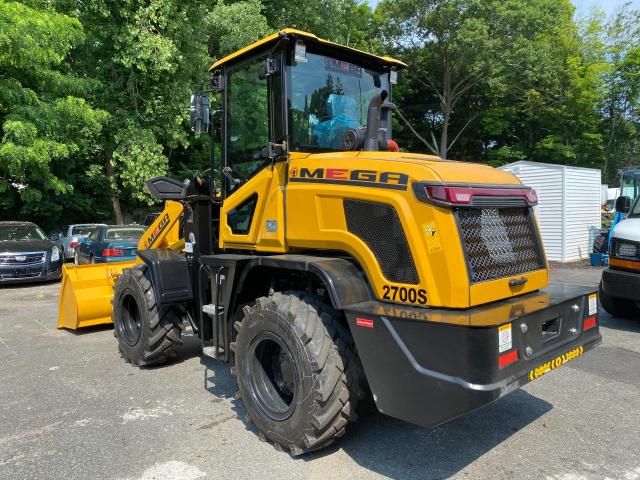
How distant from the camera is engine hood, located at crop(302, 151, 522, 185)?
3.24 m

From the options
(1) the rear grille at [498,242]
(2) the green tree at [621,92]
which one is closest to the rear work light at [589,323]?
(1) the rear grille at [498,242]

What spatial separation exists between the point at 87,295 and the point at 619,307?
24.8 ft

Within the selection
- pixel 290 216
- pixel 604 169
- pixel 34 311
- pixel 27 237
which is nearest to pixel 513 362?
pixel 290 216

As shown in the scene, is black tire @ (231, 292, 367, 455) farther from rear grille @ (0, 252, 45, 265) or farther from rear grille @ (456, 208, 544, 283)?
rear grille @ (0, 252, 45, 265)

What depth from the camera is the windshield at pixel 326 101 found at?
4.13m

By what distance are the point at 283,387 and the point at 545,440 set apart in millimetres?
1944

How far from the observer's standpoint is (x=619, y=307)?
7.62m

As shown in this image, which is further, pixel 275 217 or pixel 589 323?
pixel 275 217

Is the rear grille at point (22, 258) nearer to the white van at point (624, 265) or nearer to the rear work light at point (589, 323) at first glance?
the white van at point (624, 265)

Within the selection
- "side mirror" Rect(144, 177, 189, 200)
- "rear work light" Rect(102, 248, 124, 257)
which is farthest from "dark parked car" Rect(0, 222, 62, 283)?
"side mirror" Rect(144, 177, 189, 200)

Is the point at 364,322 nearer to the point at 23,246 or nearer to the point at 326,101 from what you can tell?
the point at 326,101

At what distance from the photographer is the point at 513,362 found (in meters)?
3.02

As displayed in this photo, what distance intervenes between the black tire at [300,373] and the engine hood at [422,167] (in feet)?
3.29

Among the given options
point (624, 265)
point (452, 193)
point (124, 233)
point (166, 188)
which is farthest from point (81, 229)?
point (452, 193)
